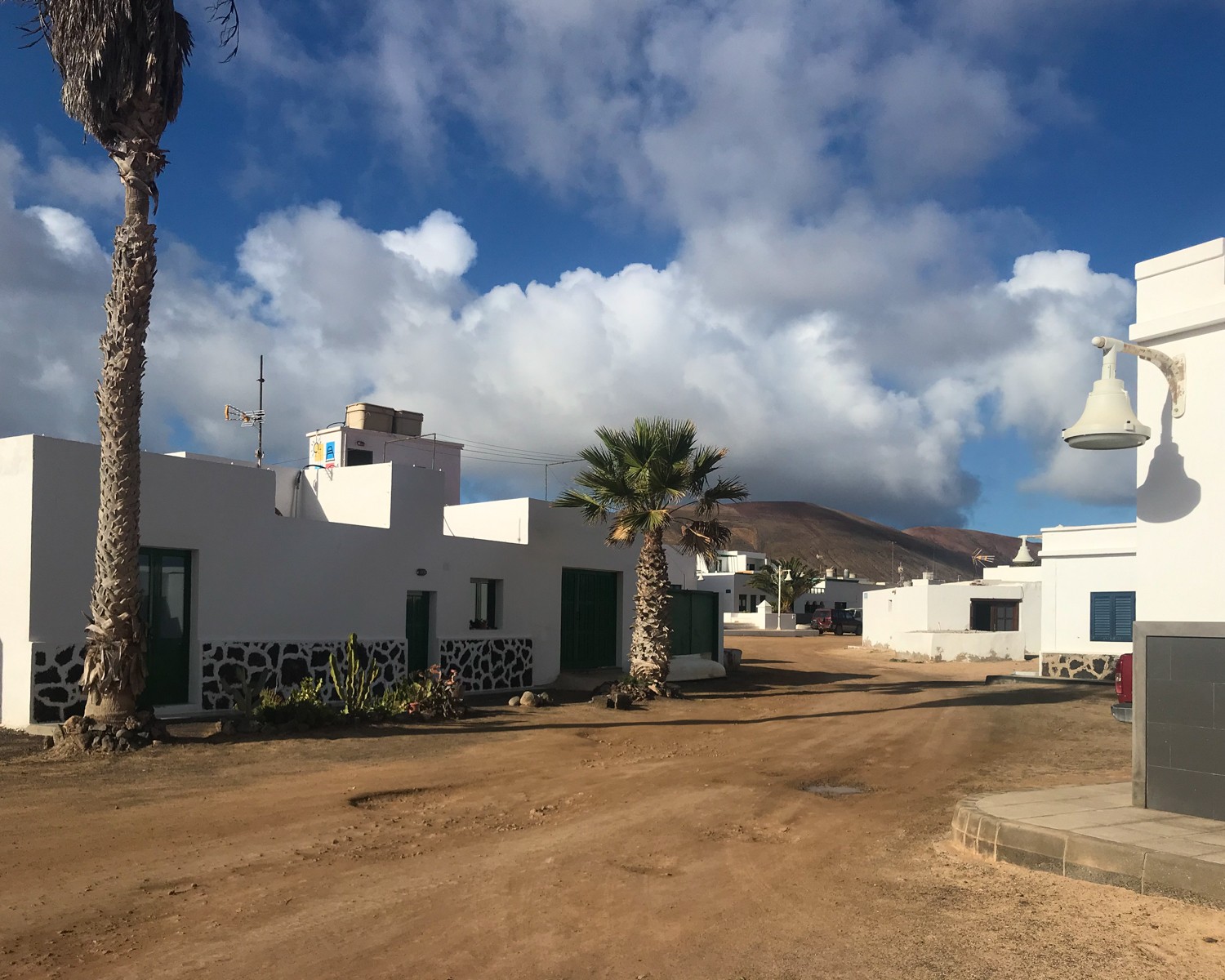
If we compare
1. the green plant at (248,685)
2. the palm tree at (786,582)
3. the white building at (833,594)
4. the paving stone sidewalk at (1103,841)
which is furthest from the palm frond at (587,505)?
the white building at (833,594)

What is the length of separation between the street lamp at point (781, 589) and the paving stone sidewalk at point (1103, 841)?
181 feet

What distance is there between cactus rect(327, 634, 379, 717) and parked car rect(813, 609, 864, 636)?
44882mm

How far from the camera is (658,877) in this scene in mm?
7371

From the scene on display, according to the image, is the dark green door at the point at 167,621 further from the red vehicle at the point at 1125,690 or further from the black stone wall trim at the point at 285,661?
the red vehicle at the point at 1125,690

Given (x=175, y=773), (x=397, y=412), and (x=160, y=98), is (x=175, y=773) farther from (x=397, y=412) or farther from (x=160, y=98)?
(x=397, y=412)

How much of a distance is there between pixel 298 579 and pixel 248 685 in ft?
6.87

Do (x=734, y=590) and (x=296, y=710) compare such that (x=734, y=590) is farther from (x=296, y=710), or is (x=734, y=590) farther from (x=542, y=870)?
(x=542, y=870)

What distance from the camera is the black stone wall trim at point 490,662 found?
836 inches

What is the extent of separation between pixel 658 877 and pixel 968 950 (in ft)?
7.52

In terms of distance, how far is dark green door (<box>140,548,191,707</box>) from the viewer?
15.8m

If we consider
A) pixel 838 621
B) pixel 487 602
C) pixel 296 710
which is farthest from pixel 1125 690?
pixel 838 621

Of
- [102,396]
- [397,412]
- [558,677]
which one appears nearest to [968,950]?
[102,396]

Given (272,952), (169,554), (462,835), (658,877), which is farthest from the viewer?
(169,554)

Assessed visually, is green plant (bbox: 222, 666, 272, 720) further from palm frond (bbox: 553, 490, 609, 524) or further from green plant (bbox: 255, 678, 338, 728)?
palm frond (bbox: 553, 490, 609, 524)
